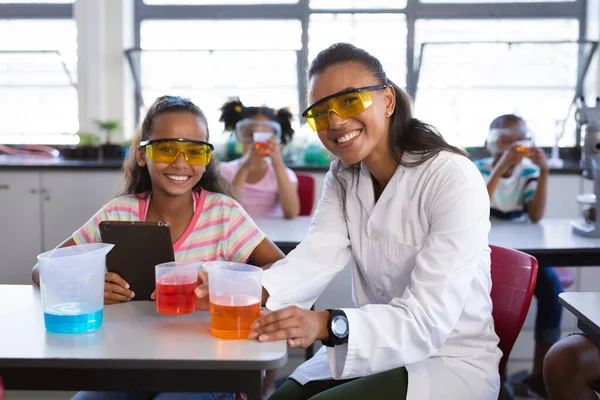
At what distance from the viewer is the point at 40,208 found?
4.77m

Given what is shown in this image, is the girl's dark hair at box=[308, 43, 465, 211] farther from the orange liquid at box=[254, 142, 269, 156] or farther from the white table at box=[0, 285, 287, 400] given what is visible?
the orange liquid at box=[254, 142, 269, 156]

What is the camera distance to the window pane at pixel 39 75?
5293 millimetres

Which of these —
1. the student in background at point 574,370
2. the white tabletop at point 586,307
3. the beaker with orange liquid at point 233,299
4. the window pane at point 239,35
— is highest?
the window pane at point 239,35

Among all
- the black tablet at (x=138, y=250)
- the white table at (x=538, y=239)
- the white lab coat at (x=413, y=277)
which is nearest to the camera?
the white lab coat at (x=413, y=277)

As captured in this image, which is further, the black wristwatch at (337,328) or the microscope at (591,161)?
the microscope at (591,161)

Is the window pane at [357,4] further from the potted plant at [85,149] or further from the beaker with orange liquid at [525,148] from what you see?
the beaker with orange liquid at [525,148]

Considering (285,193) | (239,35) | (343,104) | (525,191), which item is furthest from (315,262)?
(239,35)

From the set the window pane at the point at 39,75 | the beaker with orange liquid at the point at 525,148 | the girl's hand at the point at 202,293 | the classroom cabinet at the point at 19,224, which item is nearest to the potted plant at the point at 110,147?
the window pane at the point at 39,75

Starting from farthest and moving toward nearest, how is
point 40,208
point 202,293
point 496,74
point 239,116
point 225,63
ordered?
point 225,63 < point 496,74 < point 40,208 < point 239,116 < point 202,293

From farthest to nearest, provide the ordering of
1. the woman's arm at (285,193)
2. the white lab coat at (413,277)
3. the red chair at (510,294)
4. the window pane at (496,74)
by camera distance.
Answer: the window pane at (496,74) < the woman's arm at (285,193) < the red chair at (510,294) < the white lab coat at (413,277)

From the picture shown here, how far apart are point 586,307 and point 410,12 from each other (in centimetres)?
397

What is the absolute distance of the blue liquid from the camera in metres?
1.38

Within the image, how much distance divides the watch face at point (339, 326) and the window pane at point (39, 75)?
4.43 metres

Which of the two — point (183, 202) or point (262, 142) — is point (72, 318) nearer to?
point (183, 202)
